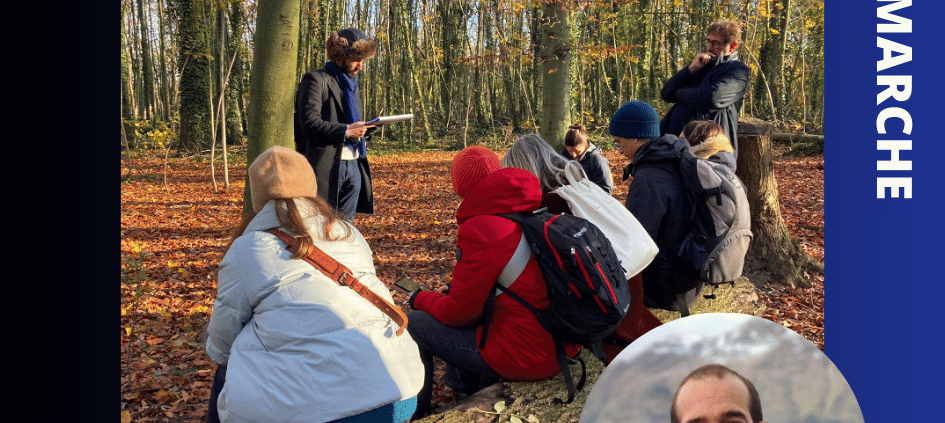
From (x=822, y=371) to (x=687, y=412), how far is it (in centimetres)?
37

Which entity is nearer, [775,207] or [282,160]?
[282,160]

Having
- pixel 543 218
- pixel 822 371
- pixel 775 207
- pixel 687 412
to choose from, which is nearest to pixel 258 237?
pixel 543 218

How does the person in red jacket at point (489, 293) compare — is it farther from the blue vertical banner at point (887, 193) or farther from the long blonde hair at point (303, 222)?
the blue vertical banner at point (887, 193)

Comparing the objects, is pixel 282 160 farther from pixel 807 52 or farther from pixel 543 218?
pixel 807 52

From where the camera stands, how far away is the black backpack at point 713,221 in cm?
360

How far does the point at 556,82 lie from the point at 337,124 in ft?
15.8

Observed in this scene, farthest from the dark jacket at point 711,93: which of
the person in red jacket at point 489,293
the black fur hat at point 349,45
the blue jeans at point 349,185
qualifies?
the person in red jacket at point 489,293

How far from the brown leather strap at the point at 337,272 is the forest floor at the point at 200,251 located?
1.51 m

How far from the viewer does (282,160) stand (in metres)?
2.47

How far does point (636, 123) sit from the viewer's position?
155 inches

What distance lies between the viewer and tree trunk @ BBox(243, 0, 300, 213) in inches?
166

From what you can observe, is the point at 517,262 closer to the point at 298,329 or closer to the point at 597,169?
the point at 298,329

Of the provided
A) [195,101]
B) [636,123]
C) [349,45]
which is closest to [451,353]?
[636,123]
